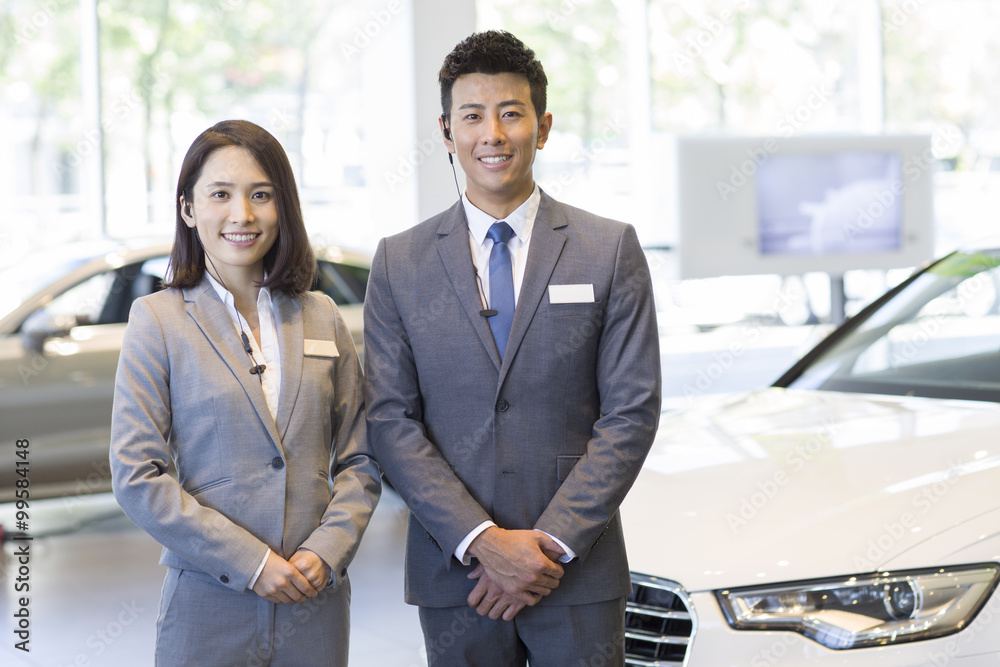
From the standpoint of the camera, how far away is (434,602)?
1650mm

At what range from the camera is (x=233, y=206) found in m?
1.63

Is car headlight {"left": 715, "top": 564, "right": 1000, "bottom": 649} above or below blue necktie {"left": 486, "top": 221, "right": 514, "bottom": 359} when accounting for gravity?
below

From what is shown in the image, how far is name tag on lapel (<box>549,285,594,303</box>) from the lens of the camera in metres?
1.65

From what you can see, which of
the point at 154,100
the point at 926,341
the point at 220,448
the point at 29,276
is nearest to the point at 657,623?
the point at 220,448

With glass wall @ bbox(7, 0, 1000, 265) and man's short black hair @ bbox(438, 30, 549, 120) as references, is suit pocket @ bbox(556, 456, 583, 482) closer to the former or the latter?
man's short black hair @ bbox(438, 30, 549, 120)

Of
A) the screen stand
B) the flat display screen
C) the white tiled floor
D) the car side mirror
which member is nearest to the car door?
the car side mirror

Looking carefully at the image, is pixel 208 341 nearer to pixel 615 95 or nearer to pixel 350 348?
pixel 350 348

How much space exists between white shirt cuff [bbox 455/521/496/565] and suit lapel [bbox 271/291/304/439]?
356mm

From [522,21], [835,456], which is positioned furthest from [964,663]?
[522,21]

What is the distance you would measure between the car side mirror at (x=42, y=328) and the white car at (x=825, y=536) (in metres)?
2.82

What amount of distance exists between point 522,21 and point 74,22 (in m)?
3.43

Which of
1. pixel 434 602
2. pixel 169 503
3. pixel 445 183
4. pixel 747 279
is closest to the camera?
pixel 169 503

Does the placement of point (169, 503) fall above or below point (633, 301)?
below

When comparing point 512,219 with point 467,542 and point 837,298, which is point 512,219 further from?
point 837,298
